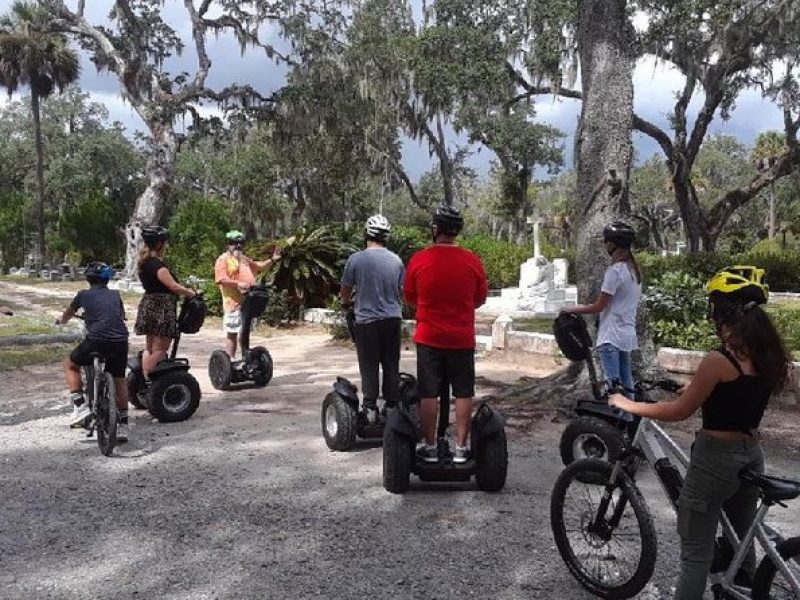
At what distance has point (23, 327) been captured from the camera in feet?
49.6

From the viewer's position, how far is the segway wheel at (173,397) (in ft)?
23.1

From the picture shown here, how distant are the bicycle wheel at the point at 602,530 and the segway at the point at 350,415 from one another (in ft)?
7.33

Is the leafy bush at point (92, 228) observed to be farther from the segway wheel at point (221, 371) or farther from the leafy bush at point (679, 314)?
the leafy bush at point (679, 314)

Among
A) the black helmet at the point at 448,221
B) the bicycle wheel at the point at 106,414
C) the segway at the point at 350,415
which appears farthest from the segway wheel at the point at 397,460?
the bicycle wheel at the point at 106,414

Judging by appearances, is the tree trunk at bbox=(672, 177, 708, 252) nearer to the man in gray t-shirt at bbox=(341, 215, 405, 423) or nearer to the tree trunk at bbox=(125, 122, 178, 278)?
the tree trunk at bbox=(125, 122, 178, 278)

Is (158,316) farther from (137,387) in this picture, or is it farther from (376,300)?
(376,300)

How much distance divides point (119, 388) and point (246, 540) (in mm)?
2571

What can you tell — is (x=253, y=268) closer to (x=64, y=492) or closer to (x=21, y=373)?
(x=21, y=373)

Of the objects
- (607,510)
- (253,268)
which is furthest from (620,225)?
(253,268)

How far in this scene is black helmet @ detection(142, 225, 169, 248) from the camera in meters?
6.86

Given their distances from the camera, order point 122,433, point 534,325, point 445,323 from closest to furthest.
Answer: point 445,323 → point 122,433 → point 534,325

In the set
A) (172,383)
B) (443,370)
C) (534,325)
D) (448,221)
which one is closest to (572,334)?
(443,370)

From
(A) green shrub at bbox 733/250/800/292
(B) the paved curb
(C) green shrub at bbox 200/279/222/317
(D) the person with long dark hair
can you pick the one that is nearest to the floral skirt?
(D) the person with long dark hair

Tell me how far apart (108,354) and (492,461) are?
321 centimetres
